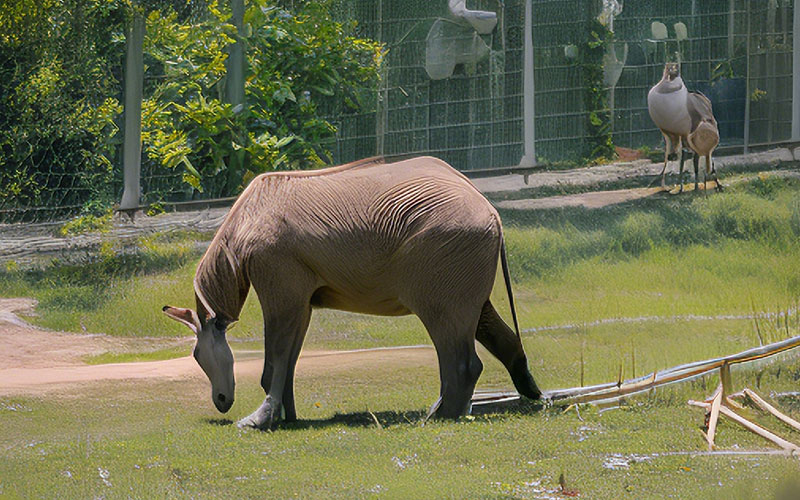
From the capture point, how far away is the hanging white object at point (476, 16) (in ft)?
46.5

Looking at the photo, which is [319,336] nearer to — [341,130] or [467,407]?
[341,130]

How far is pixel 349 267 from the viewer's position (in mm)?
8234

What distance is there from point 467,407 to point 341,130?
20.4 ft

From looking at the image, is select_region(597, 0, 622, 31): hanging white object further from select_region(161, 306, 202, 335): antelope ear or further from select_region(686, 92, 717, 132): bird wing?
select_region(161, 306, 202, 335): antelope ear

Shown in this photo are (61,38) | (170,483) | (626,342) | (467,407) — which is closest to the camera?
(170,483)

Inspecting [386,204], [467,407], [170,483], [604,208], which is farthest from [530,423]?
[604,208]

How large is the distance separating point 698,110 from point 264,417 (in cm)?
736

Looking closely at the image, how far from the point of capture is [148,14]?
44.3 feet

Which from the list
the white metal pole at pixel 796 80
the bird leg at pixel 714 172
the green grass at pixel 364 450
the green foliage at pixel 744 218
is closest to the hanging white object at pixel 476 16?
the bird leg at pixel 714 172

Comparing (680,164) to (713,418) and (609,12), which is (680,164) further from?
(713,418)

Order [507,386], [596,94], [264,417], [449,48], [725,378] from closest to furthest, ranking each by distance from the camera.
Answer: [264,417] → [725,378] → [507,386] → [449,48] → [596,94]

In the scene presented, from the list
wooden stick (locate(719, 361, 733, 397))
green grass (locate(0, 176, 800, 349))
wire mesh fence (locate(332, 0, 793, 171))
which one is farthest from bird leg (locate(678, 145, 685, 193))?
wooden stick (locate(719, 361, 733, 397))

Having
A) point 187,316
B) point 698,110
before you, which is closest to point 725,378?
point 187,316

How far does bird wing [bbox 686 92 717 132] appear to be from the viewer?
13.4m
